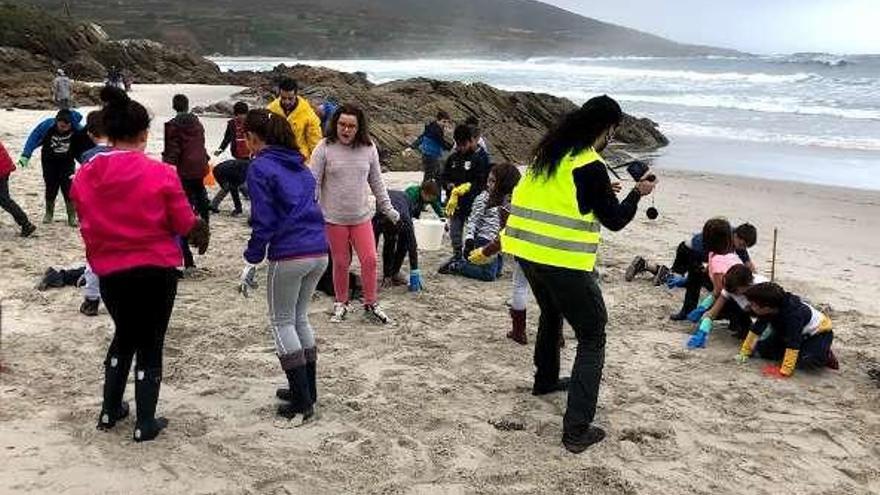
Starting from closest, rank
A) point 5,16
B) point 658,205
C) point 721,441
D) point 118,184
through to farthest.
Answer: point 118,184
point 721,441
point 658,205
point 5,16

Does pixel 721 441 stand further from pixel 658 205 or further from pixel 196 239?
pixel 658 205

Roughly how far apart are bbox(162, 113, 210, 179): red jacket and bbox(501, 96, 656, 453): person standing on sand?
187 inches

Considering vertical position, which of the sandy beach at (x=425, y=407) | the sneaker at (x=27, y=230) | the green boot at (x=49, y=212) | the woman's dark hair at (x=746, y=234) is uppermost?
the woman's dark hair at (x=746, y=234)

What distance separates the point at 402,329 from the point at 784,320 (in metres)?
2.76

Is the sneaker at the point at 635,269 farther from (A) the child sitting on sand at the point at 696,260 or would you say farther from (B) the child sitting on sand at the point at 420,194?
(B) the child sitting on sand at the point at 420,194

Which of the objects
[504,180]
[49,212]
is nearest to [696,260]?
[504,180]

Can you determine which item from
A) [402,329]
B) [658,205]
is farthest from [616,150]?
[402,329]

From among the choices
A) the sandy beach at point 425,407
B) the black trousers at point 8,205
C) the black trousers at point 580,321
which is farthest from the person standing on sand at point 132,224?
the black trousers at point 8,205

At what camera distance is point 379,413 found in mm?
4754

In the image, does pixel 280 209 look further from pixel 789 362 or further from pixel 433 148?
pixel 433 148

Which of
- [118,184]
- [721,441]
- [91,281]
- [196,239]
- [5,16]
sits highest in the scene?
[5,16]

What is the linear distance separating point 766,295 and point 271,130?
344cm

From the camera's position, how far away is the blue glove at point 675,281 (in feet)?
25.8

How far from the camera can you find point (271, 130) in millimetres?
4289
